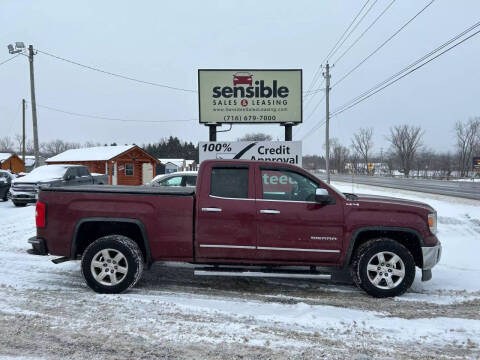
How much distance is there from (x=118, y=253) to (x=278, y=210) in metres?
2.26

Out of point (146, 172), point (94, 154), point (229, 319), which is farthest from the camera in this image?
point (146, 172)

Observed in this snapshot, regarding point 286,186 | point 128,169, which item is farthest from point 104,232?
point 128,169

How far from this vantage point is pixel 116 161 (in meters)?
30.5

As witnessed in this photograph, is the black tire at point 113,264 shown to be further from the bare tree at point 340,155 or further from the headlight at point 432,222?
the bare tree at point 340,155

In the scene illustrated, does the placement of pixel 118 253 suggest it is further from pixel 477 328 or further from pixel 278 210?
pixel 477 328

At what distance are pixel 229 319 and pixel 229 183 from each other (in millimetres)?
1790

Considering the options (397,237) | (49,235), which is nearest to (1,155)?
(49,235)

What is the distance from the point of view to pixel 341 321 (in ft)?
13.1

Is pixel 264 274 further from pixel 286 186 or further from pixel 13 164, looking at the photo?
pixel 13 164

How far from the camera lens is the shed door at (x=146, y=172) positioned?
34.0m

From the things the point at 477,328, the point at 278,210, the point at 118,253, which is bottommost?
the point at 477,328

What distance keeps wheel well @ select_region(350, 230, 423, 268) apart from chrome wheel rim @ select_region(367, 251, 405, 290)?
279mm

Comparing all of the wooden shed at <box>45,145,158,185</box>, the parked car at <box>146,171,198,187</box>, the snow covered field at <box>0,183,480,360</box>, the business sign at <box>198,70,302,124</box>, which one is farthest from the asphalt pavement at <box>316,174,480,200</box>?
the wooden shed at <box>45,145,158,185</box>

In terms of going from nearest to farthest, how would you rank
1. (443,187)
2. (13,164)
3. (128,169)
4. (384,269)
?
(384,269) → (128,169) → (443,187) → (13,164)
